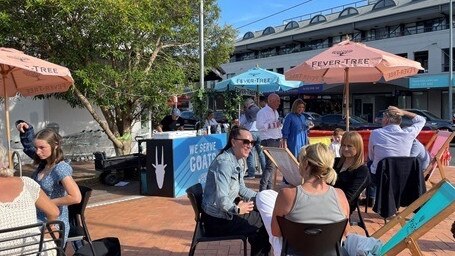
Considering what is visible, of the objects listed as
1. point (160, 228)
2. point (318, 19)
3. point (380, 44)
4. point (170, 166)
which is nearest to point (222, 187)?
point (160, 228)

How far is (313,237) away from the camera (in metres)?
2.90

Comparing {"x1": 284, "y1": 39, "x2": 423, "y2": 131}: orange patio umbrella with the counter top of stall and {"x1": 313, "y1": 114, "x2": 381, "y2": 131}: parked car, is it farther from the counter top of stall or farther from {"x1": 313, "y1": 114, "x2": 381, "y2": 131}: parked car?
{"x1": 313, "y1": 114, "x2": 381, "y2": 131}: parked car

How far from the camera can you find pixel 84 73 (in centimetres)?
770

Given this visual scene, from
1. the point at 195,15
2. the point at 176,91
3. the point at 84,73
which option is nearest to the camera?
the point at 84,73

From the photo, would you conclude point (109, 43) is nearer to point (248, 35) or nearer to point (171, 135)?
point (171, 135)

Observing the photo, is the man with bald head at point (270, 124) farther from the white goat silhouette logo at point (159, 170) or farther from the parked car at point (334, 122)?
the parked car at point (334, 122)

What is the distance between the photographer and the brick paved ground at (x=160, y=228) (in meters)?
5.03

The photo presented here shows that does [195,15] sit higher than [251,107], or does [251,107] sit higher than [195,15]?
[195,15]

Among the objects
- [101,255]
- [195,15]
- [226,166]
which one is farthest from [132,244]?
[195,15]

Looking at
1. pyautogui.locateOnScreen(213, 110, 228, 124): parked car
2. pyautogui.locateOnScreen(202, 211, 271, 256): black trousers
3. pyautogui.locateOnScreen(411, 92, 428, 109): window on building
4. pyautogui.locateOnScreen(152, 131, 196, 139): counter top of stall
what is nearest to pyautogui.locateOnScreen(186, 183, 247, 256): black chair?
pyautogui.locateOnScreen(202, 211, 271, 256): black trousers

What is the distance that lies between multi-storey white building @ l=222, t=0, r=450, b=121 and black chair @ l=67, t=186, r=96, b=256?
29.5 meters

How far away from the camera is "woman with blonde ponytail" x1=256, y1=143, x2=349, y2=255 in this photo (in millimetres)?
2969

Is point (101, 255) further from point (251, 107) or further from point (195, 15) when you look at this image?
point (195, 15)

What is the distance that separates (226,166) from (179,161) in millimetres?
4007
